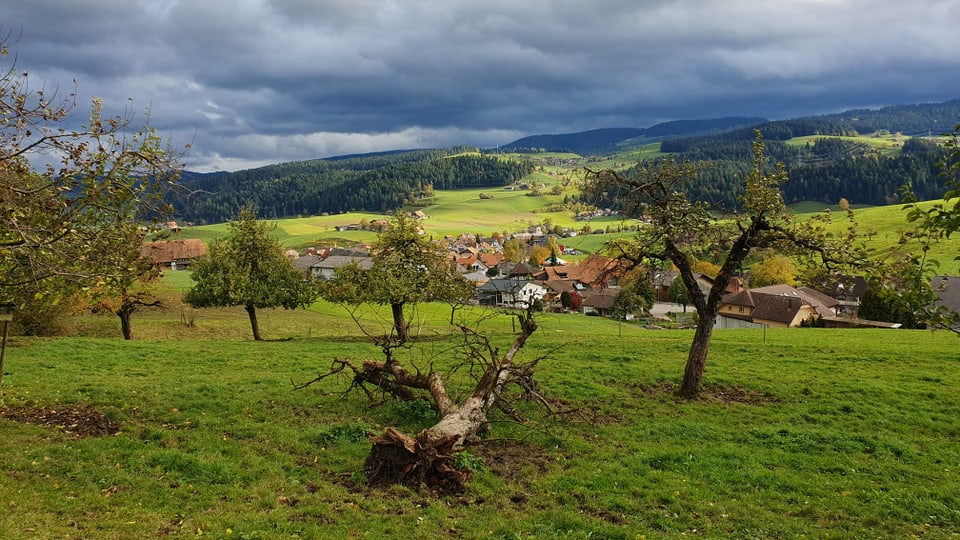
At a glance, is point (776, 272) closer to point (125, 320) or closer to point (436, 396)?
point (125, 320)

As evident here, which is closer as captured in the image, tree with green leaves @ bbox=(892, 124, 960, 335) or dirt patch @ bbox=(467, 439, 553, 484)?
tree with green leaves @ bbox=(892, 124, 960, 335)

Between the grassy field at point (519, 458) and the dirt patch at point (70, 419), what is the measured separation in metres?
0.09

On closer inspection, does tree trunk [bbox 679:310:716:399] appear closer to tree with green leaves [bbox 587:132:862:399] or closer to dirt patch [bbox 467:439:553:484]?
tree with green leaves [bbox 587:132:862:399]

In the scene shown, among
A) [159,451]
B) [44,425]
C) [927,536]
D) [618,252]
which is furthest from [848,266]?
[44,425]

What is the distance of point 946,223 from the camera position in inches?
309

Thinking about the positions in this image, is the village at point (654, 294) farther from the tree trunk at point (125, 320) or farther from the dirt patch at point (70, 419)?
the tree trunk at point (125, 320)

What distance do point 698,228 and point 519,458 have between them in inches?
382

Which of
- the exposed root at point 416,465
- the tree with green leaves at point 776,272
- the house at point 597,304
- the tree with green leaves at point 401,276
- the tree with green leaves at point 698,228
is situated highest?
the tree with green leaves at point 698,228

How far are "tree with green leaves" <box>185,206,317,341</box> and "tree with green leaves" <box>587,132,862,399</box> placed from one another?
2787 cm

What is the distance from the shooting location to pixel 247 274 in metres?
39.0

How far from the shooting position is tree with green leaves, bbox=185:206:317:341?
38.6 meters

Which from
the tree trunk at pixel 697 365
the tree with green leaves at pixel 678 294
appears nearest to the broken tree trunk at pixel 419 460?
the tree trunk at pixel 697 365

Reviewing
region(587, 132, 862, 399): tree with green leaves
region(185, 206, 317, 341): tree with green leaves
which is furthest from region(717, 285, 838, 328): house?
region(587, 132, 862, 399): tree with green leaves

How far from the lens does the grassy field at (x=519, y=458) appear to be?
955 centimetres
